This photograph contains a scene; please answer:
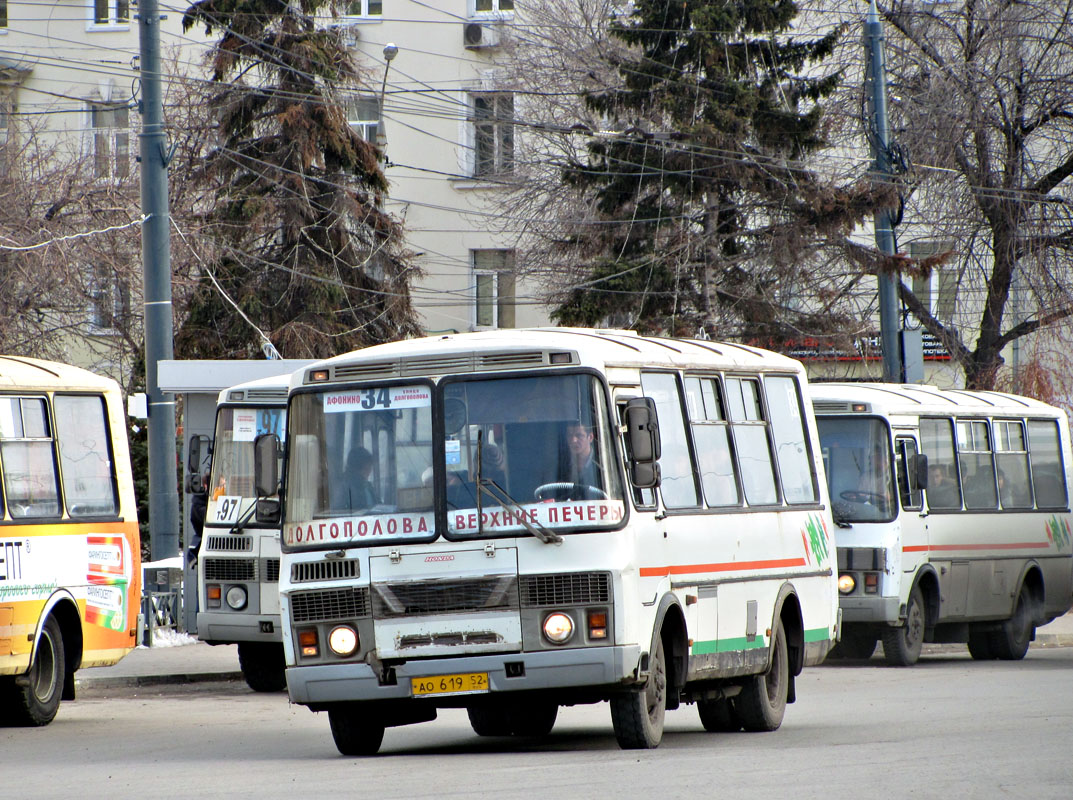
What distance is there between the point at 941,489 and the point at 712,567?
9.41 metres

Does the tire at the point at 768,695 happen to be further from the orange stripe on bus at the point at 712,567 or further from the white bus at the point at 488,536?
the white bus at the point at 488,536

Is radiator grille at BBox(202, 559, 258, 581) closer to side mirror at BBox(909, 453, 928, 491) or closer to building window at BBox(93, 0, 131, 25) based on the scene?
side mirror at BBox(909, 453, 928, 491)

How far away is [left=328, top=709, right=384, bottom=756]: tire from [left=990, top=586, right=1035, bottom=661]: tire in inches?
468

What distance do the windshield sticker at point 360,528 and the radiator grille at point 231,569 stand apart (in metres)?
5.83

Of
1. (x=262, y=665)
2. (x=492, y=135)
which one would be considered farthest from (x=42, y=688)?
(x=492, y=135)

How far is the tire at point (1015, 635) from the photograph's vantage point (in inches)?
838

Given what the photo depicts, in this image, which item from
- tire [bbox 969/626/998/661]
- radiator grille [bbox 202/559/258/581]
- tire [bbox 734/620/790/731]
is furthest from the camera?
tire [bbox 969/626/998/661]

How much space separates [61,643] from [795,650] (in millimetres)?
5619

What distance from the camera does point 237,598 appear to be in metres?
16.5

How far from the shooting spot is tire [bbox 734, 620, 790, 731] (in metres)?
12.5

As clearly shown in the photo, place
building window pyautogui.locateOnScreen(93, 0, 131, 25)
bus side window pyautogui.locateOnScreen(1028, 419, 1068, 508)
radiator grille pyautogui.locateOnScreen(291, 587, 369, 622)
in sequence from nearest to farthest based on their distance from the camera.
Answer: radiator grille pyautogui.locateOnScreen(291, 587, 369, 622), bus side window pyautogui.locateOnScreen(1028, 419, 1068, 508), building window pyautogui.locateOnScreen(93, 0, 131, 25)

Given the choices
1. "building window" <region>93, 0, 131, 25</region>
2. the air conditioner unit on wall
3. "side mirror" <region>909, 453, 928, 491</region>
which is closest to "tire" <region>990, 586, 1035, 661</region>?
"side mirror" <region>909, 453, 928, 491</region>

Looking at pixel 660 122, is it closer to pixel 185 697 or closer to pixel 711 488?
pixel 185 697

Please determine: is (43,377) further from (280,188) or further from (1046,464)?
(280,188)
